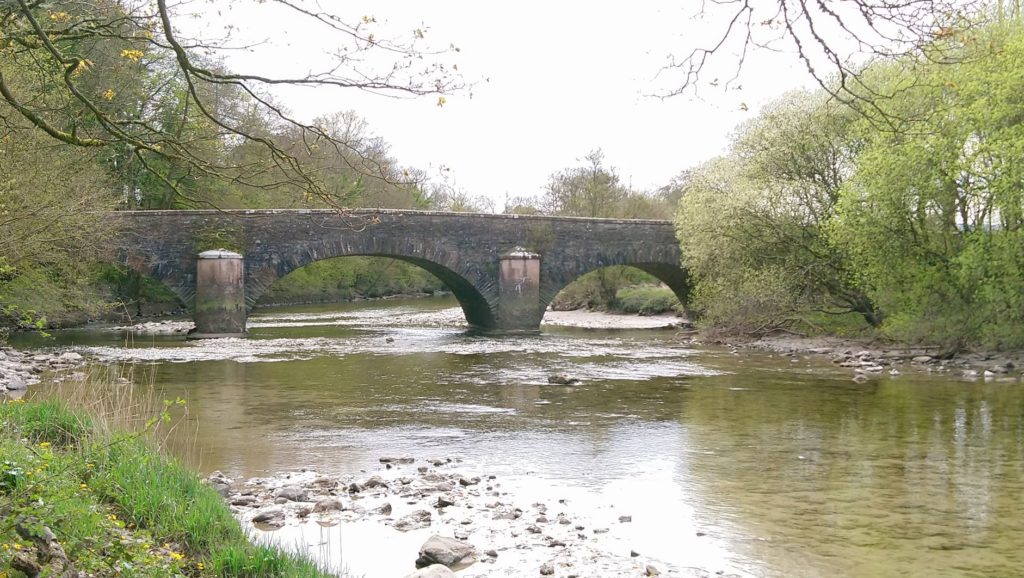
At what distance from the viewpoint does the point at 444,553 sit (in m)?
5.38

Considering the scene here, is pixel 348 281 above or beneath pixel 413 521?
above

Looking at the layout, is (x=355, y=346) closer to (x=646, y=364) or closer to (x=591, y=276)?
Result: (x=646, y=364)

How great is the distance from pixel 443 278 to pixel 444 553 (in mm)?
22118

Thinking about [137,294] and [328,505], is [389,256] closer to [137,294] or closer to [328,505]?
[137,294]

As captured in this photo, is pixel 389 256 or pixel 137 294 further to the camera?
pixel 137 294

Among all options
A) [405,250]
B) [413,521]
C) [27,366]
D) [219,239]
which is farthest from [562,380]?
[219,239]

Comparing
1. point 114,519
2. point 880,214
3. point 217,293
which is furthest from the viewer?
point 217,293

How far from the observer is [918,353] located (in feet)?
57.9

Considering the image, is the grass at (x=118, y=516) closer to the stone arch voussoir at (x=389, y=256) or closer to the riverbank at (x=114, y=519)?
the riverbank at (x=114, y=519)

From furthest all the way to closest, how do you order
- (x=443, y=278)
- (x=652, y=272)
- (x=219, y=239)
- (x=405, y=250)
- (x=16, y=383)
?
(x=652, y=272) → (x=443, y=278) → (x=405, y=250) → (x=219, y=239) → (x=16, y=383)

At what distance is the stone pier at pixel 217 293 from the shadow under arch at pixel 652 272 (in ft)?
28.4

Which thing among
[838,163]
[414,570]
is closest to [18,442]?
[414,570]

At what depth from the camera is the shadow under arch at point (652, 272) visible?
2661cm

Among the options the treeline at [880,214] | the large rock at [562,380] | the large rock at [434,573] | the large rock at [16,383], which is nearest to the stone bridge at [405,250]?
the treeline at [880,214]
